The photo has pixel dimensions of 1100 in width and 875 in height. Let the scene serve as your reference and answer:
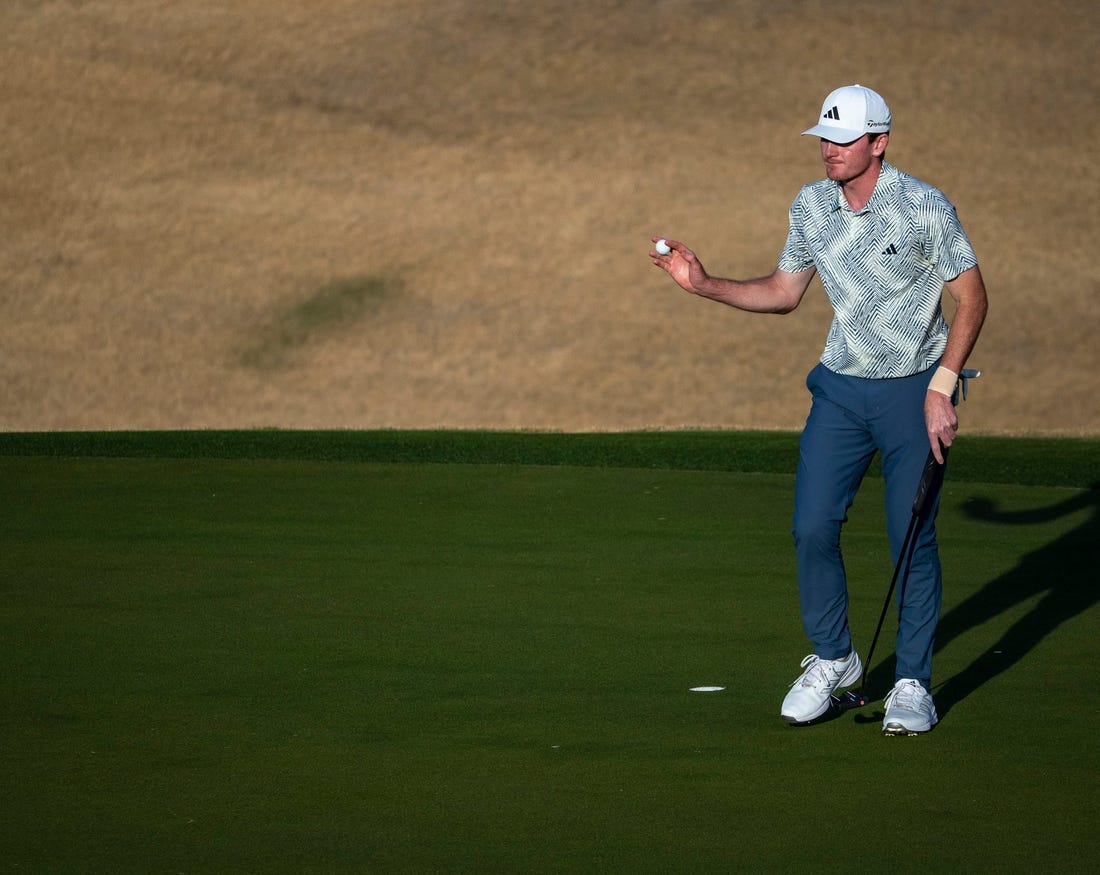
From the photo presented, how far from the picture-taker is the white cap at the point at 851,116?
5.06 metres

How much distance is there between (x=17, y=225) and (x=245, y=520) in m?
14.0

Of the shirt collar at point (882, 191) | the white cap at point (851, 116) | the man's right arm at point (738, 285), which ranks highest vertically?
the white cap at point (851, 116)

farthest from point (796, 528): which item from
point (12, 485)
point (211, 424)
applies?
point (211, 424)

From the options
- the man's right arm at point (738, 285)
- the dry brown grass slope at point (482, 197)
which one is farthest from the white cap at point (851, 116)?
the dry brown grass slope at point (482, 197)

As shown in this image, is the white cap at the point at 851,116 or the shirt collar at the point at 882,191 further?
the shirt collar at the point at 882,191

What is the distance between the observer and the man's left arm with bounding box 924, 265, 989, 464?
502cm

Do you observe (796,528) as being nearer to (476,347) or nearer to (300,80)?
(476,347)

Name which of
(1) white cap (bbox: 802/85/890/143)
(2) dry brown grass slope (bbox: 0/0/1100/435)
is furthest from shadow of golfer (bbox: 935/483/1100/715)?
(2) dry brown grass slope (bbox: 0/0/1100/435)

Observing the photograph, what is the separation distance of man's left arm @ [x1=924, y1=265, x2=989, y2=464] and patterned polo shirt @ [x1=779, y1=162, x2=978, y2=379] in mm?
50

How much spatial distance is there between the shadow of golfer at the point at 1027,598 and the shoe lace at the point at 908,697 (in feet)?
0.90

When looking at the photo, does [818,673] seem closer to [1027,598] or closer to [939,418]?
[939,418]

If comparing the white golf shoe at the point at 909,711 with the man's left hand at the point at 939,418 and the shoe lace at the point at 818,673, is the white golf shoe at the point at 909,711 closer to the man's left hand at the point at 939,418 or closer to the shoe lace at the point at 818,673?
the shoe lace at the point at 818,673

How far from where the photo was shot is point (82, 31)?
25.3m

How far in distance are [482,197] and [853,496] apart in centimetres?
1713
